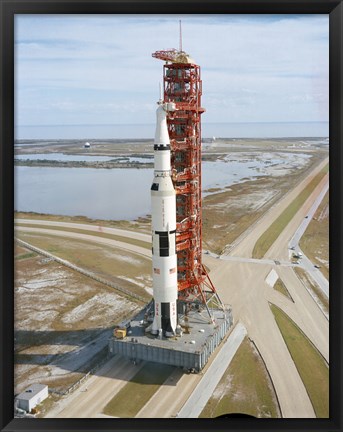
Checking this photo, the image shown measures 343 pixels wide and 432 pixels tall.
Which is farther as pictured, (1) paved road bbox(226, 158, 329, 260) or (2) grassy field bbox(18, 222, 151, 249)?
(2) grassy field bbox(18, 222, 151, 249)

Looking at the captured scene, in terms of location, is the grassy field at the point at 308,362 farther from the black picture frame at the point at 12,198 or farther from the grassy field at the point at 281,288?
the black picture frame at the point at 12,198

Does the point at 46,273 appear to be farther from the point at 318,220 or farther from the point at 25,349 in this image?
the point at 318,220

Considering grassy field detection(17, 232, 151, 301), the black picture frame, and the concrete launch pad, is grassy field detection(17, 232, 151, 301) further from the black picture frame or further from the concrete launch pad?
the black picture frame

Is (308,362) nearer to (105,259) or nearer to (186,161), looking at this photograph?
(186,161)

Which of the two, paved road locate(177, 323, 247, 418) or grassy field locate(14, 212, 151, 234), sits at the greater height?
grassy field locate(14, 212, 151, 234)

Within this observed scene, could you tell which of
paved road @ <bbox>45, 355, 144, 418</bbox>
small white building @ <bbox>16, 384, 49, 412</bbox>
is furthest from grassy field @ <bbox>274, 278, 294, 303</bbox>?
small white building @ <bbox>16, 384, 49, 412</bbox>

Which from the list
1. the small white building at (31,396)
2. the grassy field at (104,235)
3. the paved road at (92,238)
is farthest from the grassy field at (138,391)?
the grassy field at (104,235)
